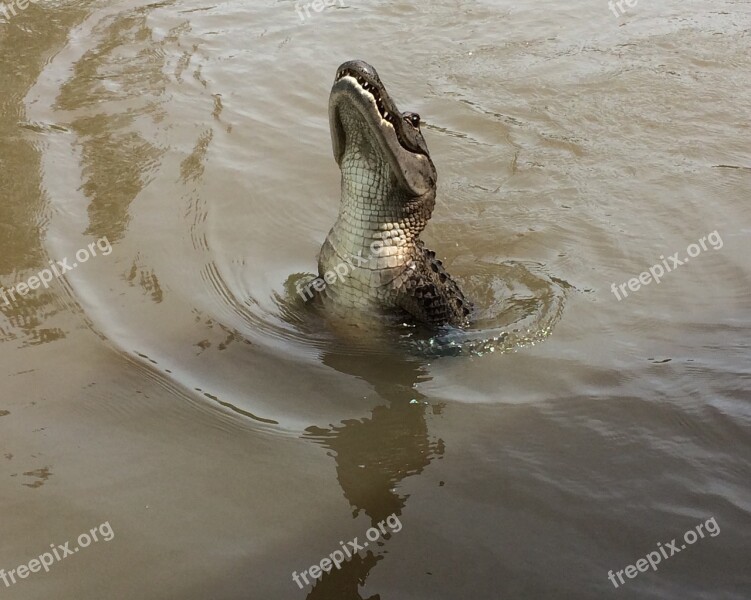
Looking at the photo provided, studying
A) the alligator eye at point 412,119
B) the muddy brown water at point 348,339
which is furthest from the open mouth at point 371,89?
the muddy brown water at point 348,339

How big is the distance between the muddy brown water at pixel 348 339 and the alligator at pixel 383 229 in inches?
12.3

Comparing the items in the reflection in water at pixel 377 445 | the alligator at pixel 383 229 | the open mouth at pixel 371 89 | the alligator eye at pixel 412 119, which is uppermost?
the open mouth at pixel 371 89

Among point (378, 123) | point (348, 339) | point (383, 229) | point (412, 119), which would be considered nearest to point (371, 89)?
point (378, 123)

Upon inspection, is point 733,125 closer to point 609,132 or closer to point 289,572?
point 609,132

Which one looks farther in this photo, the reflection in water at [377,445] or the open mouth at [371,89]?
the open mouth at [371,89]

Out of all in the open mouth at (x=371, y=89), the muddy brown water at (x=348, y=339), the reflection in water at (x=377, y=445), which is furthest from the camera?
the open mouth at (x=371, y=89)

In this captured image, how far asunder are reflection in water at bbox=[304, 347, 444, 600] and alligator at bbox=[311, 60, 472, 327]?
14.0 inches

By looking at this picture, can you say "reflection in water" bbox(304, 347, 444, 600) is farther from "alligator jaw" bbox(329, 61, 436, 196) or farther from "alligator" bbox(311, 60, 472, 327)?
"alligator jaw" bbox(329, 61, 436, 196)

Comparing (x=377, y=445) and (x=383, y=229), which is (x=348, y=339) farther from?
(x=377, y=445)

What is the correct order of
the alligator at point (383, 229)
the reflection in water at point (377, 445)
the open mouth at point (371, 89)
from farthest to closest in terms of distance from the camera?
the alligator at point (383, 229)
the open mouth at point (371, 89)
the reflection in water at point (377, 445)

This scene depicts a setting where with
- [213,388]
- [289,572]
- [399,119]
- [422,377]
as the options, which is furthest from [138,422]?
[399,119]

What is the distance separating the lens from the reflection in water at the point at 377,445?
9.55ft

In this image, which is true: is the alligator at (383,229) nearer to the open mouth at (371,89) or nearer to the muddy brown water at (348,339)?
the open mouth at (371,89)

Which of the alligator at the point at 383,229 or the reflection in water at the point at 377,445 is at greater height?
the alligator at the point at 383,229
